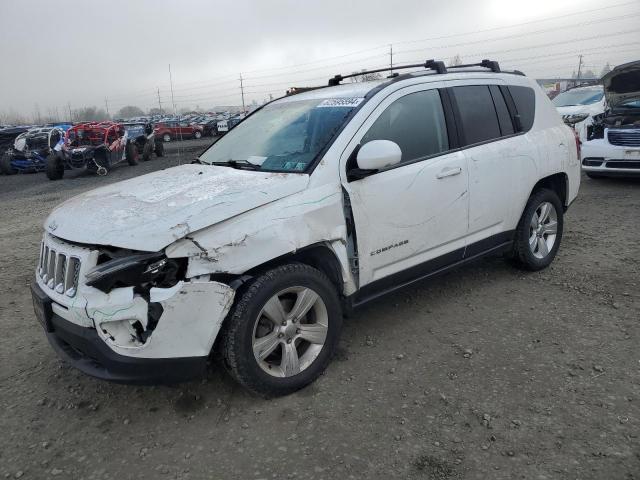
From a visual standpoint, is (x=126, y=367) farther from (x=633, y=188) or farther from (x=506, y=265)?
(x=633, y=188)

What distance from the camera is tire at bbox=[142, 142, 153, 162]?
61.4 ft

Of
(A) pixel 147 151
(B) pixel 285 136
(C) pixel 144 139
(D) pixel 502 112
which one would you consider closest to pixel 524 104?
(D) pixel 502 112

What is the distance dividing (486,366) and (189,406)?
187 centimetres

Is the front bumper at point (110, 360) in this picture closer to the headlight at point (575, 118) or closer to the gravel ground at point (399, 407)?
the gravel ground at point (399, 407)

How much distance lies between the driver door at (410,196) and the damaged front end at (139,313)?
3.59ft

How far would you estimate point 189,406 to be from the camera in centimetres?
291

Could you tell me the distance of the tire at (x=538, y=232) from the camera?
4.39 meters

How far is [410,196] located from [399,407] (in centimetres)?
137

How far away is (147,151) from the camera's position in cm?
1873

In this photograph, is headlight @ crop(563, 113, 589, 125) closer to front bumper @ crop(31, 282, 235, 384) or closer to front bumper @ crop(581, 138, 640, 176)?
front bumper @ crop(581, 138, 640, 176)

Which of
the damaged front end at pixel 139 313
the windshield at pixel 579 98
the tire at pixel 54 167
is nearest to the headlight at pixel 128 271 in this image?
the damaged front end at pixel 139 313

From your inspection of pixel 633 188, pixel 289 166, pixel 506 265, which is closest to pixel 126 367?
pixel 289 166

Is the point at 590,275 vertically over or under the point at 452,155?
under

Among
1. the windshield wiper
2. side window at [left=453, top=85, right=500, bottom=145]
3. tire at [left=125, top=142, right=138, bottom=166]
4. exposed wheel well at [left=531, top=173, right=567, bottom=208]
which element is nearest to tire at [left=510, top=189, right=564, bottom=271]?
exposed wheel well at [left=531, top=173, right=567, bottom=208]
